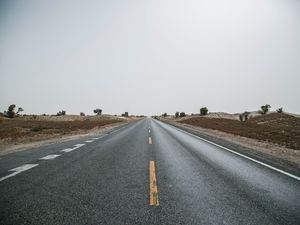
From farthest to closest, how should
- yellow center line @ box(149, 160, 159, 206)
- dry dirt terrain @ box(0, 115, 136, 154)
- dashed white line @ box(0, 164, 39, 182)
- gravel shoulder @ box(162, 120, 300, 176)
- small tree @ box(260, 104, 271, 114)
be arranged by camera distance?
1. small tree @ box(260, 104, 271, 114)
2. dry dirt terrain @ box(0, 115, 136, 154)
3. gravel shoulder @ box(162, 120, 300, 176)
4. dashed white line @ box(0, 164, 39, 182)
5. yellow center line @ box(149, 160, 159, 206)

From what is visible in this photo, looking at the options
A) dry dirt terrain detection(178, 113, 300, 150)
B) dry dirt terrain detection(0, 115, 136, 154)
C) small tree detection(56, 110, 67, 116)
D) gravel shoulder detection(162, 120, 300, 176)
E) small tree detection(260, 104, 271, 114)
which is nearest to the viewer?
gravel shoulder detection(162, 120, 300, 176)

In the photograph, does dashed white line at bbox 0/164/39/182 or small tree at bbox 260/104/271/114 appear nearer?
dashed white line at bbox 0/164/39/182

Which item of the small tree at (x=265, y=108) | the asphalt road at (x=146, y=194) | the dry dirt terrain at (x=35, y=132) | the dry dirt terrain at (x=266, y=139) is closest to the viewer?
the asphalt road at (x=146, y=194)

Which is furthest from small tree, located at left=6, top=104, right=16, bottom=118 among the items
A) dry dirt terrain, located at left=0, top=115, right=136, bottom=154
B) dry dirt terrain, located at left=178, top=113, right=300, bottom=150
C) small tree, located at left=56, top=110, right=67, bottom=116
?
dry dirt terrain, located at left=178, top=113, right=300, bottom=150

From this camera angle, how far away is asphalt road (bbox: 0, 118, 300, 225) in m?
3.06

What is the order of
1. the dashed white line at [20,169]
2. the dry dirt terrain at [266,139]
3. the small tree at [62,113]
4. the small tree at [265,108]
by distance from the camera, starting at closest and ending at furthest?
the dashed white line at [20,169], the dry dirt terrain at [266,139], the small tree at [265,108], the small tree at [62,113]

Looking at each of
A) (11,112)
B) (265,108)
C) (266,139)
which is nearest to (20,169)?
(266,139)

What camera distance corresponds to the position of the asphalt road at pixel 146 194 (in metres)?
3.06

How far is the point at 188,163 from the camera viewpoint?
6871 millimetres

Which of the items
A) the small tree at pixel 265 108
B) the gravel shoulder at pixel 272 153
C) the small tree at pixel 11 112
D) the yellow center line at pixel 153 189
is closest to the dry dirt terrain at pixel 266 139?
the gravel shoulder at pixel 272 153

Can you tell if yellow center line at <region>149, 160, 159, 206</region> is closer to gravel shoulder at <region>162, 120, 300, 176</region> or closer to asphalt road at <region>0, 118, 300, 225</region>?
asphalt road at <region>0, 118, 300, 225</region>

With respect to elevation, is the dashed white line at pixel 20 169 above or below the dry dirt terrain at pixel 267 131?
above

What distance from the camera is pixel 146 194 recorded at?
397 centimetres

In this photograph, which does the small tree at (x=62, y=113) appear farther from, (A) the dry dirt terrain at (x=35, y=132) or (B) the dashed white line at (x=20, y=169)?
(B) the dashed white line at (x=20, y=169)
